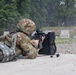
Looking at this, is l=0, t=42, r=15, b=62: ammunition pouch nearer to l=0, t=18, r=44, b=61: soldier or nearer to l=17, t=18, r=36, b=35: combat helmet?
l=0, t=18, r=44, b=61: soldier

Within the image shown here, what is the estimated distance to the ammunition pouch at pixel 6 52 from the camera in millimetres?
6655

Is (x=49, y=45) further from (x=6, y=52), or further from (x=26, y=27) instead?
(x=6, y=52)

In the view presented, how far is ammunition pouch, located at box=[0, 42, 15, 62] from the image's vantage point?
6.66 m

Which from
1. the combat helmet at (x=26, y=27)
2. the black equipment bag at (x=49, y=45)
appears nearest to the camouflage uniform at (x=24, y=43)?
the combat helmet at (x=26, y=27)

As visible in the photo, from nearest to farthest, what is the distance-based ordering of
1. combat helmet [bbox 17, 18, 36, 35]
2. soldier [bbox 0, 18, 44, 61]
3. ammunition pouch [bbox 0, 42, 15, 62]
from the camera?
ammunition pouch [bbox 0, 42, 15, 62] → soldier [bbox 0, 18, 44, 61] → combat helmet [bbox 17, 18, 36, 35]

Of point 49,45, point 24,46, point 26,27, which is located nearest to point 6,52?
point 24,46

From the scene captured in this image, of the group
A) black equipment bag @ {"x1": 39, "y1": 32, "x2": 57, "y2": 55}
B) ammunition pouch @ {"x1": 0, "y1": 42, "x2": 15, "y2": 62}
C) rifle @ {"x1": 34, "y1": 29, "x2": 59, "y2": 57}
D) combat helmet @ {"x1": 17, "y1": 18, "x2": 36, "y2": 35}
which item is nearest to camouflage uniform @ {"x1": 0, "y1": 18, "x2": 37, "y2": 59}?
combat helmet @ {"x1": 17, "y1": 18, "x2": 36, "y2": 35}

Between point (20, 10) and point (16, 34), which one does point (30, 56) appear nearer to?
point (16, 34)

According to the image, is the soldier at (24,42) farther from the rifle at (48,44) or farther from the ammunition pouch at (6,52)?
the rifle at (48,44)

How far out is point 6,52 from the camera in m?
6.72

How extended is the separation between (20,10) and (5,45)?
111 feet

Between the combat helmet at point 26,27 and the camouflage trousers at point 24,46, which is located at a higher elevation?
the combat helmet at point 26,27

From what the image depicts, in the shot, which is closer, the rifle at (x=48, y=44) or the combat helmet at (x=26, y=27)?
the combat helmet at (x=26, y=27)

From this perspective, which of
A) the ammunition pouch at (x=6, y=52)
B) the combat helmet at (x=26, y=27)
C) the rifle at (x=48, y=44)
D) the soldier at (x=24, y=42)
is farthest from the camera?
the rifle at (x=48, y=44)
